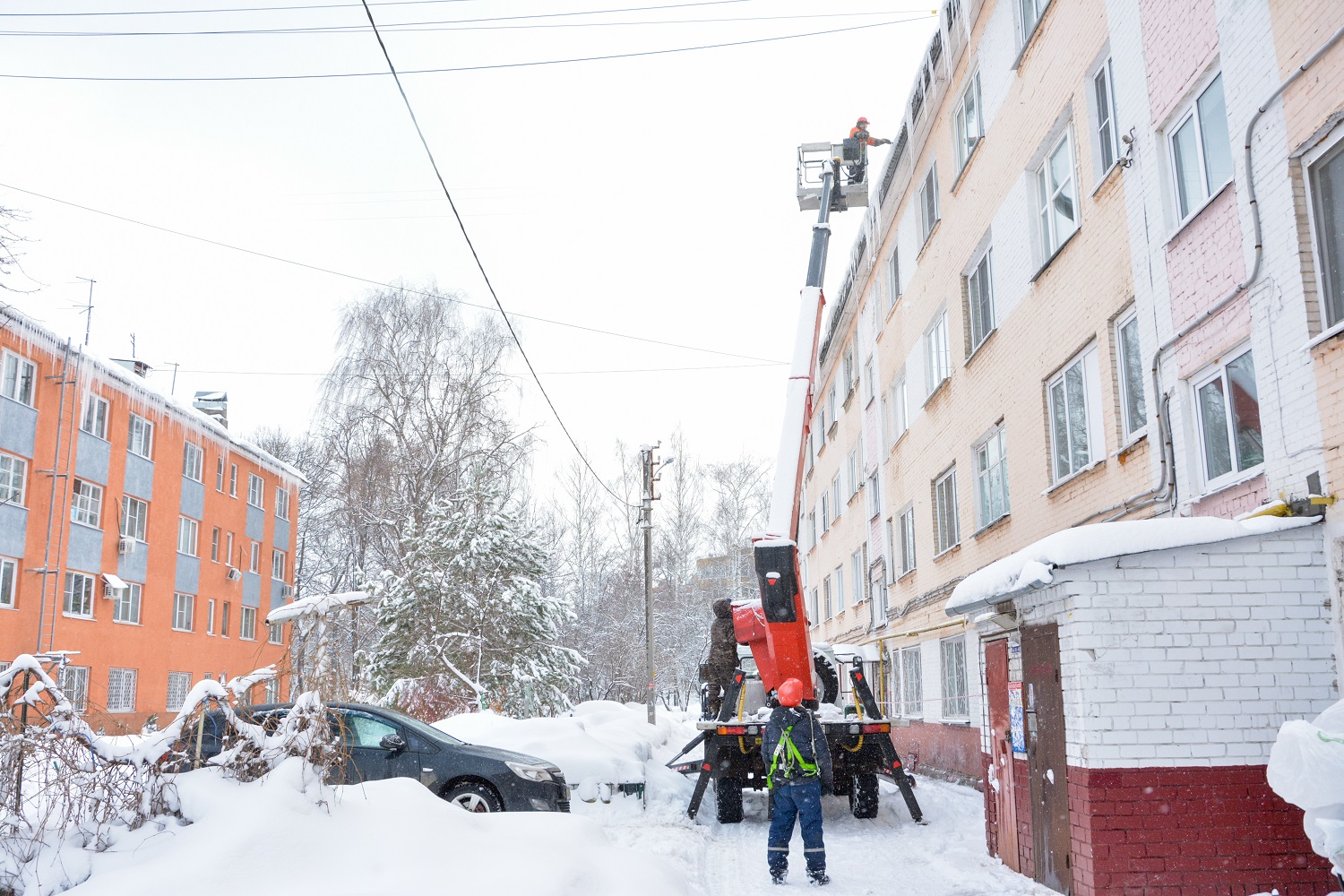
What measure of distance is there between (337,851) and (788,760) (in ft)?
13.1

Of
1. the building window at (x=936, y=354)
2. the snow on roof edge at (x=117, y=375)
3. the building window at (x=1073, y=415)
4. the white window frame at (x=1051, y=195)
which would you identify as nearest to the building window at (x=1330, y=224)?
the building window at (x=1073, y=415)

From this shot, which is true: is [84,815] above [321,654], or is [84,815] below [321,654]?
below

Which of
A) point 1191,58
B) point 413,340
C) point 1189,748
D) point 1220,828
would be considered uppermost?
point 413,340

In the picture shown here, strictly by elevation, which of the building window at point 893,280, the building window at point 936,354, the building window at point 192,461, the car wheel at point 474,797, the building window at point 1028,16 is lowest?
the car wheel at point 474,797

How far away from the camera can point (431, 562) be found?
1005 inches

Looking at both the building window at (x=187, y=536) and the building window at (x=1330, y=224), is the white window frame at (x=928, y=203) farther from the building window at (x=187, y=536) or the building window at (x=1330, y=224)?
the building window at (x=187, y=536)

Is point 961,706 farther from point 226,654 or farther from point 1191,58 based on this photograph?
point 226,654

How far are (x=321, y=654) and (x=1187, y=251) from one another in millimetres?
7572

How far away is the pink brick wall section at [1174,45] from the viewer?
829 centimetres

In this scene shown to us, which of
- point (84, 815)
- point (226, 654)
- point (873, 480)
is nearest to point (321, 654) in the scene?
point (84, 815)

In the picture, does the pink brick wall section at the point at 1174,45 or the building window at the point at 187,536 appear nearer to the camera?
the pink brick wall section at the point at 1174,45

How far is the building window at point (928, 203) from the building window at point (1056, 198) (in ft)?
14.1

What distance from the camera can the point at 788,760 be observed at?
26.9ft

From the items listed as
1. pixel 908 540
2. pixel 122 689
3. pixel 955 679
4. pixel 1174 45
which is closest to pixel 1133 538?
pixel 1174 45
